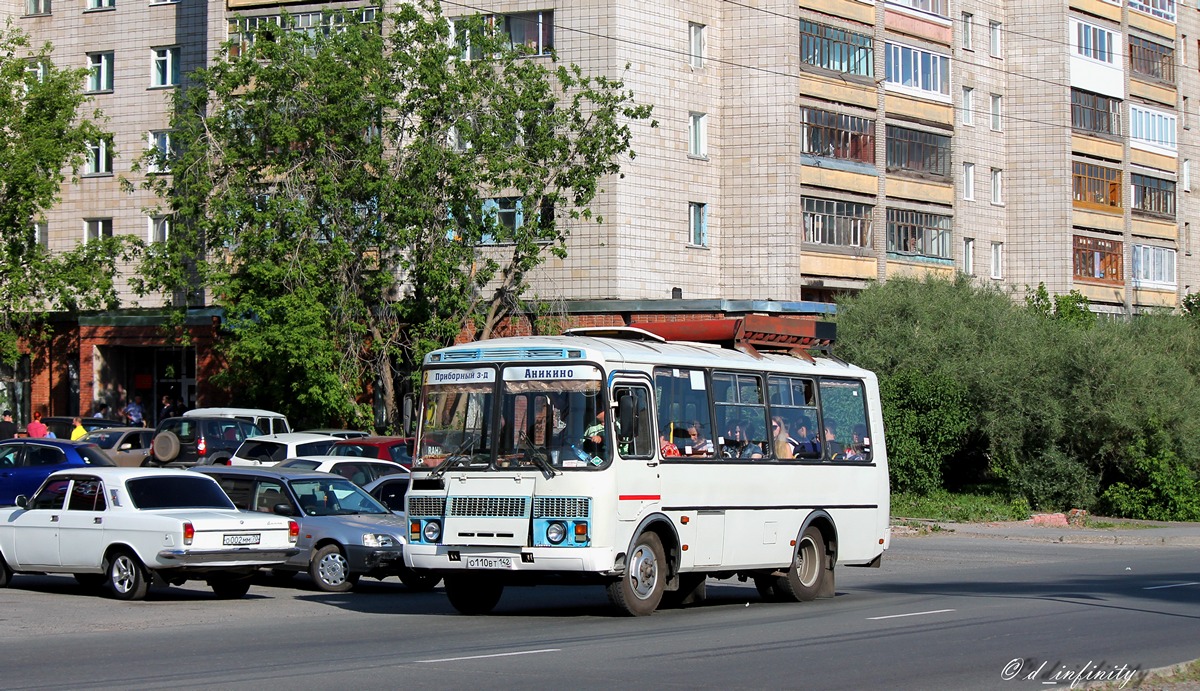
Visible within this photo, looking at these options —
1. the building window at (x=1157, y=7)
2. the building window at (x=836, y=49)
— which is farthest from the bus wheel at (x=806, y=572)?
the building window at (x=1157, y=7)

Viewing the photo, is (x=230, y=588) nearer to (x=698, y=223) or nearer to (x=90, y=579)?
(x=90, y=579)

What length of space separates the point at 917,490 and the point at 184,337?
20.5m

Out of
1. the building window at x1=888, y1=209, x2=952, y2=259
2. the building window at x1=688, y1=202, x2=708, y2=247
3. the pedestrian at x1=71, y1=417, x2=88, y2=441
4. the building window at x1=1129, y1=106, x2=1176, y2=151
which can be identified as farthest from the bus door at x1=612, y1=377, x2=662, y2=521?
the building window at x1=1129, y1=106, x2=1176, y2=151

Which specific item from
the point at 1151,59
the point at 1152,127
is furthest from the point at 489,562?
the point at 1151,59

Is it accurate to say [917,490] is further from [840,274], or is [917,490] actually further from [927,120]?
[927,120]

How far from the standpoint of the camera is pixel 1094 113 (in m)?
55.3

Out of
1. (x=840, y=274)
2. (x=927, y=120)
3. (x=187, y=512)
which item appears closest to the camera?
(x=187, y=512)

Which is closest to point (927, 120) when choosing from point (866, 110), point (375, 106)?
point (866, 110)

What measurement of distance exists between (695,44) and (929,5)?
9.89 m

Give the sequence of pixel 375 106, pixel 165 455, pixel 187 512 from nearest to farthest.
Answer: pixel 187 512
pixel 165 455
pixel 375 106

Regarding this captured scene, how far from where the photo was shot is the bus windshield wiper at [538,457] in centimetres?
1441

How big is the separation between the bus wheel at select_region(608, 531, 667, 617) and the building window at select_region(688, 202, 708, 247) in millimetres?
28887

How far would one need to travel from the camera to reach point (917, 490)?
38.4 m

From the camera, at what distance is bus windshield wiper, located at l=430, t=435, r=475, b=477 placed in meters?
15.0
